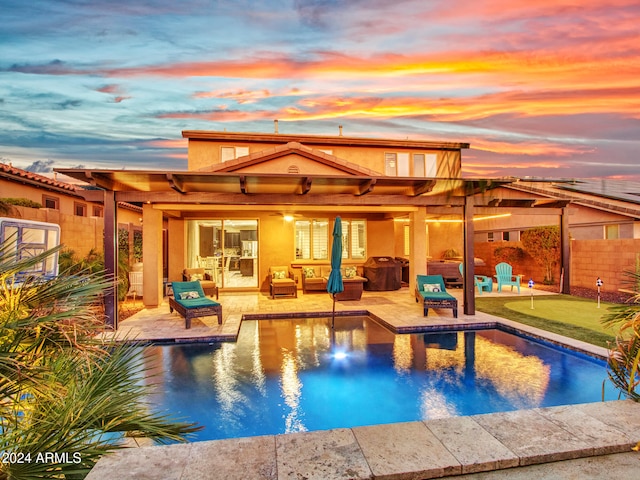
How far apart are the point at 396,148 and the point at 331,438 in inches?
711

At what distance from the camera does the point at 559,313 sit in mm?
10758

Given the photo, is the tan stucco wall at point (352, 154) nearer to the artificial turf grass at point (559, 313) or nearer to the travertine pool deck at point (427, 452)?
the artificial turf grass at point (559, 313)

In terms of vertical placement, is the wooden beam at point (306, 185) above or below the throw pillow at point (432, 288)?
above

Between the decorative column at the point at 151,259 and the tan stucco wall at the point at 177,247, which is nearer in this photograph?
the decorative column at the point at 151,259

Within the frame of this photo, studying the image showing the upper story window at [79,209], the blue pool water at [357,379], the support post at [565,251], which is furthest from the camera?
the upper story window at [79,209]

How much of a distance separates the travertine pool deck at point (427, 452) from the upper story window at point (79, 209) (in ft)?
60.5

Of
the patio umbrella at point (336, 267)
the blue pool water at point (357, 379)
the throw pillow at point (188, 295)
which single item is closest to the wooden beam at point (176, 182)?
the throw pillow at point (188, 295)

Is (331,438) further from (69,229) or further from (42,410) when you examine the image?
(69,229)

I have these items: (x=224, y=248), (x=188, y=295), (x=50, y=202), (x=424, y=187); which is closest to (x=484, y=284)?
(x=424, y=187)

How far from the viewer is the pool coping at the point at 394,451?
2.56 m

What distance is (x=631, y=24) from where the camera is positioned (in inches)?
369

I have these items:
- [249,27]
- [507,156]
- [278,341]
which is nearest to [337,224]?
[278,341]

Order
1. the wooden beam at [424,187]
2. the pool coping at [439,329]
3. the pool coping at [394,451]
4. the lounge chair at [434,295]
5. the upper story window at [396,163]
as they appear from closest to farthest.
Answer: the pool coping at [394,451], the pool coping at [439,329], the wooden beam at [424,187], the lounge chair at [434,295], the upper story window at [396,163]

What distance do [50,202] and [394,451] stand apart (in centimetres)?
1790
